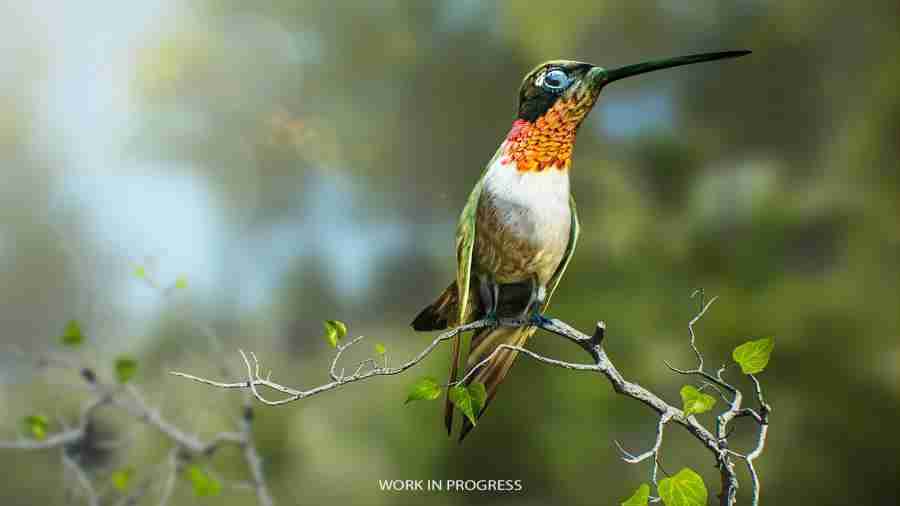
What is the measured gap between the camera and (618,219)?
5.56 feet

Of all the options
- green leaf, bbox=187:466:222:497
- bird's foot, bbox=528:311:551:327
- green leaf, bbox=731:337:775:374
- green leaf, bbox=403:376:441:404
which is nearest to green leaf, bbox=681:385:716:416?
green leaf, bbox=731:337:775:374

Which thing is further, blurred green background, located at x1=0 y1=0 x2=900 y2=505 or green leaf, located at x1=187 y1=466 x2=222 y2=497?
green leaf, located at x1=187 y1=466 x2=222 y2=497

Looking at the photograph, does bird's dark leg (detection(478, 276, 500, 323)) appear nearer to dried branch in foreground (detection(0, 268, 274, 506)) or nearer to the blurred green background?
the blurred green background

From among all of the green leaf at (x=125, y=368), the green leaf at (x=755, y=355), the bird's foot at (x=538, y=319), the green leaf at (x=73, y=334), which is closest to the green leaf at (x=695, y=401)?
the green leaf at (x=755, y=355)

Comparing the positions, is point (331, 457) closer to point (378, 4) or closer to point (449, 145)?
point (449, 145)

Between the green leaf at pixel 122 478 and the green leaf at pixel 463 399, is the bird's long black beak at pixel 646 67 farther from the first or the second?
the green leaf at pixel 122 478

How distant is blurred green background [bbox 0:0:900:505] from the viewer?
1.67 metres

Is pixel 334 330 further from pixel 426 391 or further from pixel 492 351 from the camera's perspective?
pixel 492 351

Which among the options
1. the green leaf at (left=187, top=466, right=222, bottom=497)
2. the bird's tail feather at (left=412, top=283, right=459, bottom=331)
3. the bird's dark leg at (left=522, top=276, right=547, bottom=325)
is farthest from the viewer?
the green leaf at (left=187, top=466, right=222, bottom=497)

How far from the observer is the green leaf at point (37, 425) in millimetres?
1827

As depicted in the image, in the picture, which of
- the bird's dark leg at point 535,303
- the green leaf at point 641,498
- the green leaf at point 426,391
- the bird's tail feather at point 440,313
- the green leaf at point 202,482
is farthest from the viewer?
the green leaf at point 202,482

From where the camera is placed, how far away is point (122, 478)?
1.80 m

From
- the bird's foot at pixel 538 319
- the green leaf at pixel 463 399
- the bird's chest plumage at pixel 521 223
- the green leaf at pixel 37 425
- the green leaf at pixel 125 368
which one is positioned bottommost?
the green leaf at pixel 37 425

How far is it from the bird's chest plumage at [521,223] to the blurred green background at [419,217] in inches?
6.7
